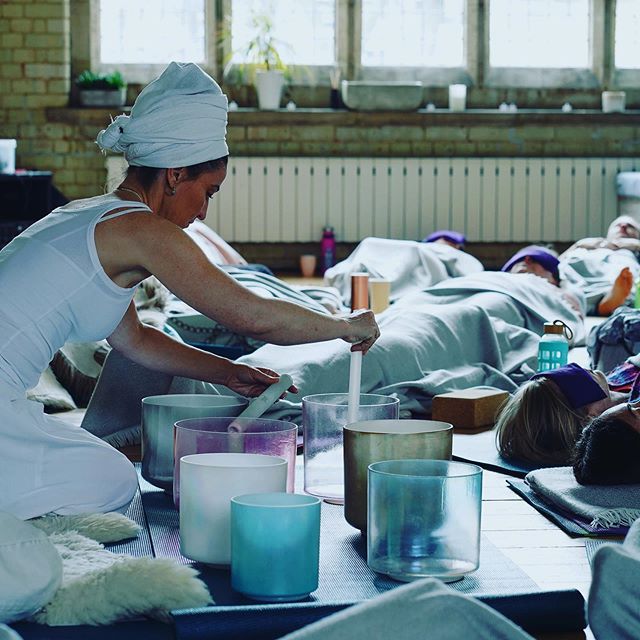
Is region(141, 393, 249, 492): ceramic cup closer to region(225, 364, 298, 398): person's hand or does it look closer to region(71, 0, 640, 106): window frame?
region(225, 364, 298, 398): person's hand

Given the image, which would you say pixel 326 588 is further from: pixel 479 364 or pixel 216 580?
pixel 479 364

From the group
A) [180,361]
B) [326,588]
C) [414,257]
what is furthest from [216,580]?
[414,257]

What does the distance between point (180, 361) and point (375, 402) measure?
0.46 meters

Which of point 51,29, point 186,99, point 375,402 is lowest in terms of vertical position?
point 375,402

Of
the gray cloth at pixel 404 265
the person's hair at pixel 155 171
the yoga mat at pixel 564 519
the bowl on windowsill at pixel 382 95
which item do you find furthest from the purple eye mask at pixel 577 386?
the bowl on windowsill at pixel 382 95

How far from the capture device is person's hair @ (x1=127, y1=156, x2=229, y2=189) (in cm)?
216

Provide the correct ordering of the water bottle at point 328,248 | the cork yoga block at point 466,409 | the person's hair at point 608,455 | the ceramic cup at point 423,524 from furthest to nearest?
the water bottle at point 328,248 < the cork yoga block at point 466,409 < the person's hair at point 608,455 < the ceramic cup at point 423,524

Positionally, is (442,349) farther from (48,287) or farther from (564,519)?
(48,287)

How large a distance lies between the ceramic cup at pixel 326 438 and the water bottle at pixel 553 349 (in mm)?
1316

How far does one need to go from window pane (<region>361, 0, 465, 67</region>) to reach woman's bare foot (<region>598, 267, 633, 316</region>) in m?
2.79

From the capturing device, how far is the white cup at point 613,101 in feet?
24.3

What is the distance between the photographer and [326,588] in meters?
1.62

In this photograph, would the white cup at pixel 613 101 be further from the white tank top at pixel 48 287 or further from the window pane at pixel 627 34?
the white tank top at pixel 48 287

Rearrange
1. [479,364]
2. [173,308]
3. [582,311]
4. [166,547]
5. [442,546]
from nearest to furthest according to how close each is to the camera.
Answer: [442,546]
[166,547]
[479,364]
[173,308]
[582,311]
